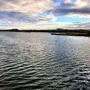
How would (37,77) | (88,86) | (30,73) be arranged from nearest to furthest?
(88,86)
(37,77)
(30,73)

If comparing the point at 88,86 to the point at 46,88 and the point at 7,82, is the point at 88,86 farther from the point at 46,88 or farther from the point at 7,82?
the point at 7,82

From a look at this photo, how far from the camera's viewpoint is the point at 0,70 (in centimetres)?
1900

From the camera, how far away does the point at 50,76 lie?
57.6 feet

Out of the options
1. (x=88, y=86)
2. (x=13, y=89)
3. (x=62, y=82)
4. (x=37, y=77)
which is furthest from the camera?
(x=37, y=77)

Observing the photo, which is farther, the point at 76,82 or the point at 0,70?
the point at 0,70

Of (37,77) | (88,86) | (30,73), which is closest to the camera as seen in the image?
(88,86)

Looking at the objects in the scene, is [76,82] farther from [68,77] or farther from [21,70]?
[21,70]

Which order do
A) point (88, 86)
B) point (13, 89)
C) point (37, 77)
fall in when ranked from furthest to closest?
point (37, 77) → point (88, 86) → point (13, 89)

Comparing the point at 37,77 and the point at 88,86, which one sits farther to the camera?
the point at 37,77

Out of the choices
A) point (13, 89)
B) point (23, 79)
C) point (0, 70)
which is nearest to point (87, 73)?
point (23, 79)

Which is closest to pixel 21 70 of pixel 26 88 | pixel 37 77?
pixel 37 77

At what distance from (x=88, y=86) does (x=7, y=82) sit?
8474 millimetres

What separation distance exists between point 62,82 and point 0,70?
28.3 ft

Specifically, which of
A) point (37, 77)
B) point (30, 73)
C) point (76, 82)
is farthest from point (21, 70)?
point (76, 82)
